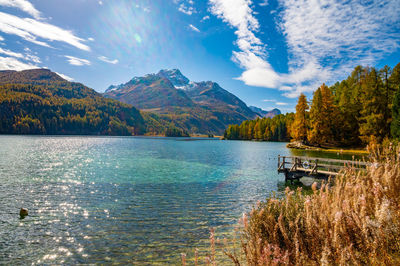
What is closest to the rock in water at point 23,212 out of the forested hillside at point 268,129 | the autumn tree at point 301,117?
the autumn tree at point 301,117

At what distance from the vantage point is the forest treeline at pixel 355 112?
53.0 metres

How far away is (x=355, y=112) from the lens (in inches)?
2537

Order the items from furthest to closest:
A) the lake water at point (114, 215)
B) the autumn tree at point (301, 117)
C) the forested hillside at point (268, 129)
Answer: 1. the forested hillside at point (268, 129)
2. the autumn tree at point (301, 117)
3. the lake water at point (114, 215)

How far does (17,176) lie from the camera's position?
27516 millimetres

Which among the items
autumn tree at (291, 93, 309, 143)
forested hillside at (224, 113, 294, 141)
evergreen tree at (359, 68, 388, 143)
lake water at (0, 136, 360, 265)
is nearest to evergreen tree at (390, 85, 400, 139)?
evergreen tree at (359, 68, 388, 143)

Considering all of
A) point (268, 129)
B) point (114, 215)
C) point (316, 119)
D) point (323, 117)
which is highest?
point (323, 117)

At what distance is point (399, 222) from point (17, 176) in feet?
117

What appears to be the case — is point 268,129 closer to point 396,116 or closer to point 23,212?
point 396,116

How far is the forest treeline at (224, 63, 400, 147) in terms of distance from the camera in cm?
5297

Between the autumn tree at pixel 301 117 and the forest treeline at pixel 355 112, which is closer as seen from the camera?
the forest treeline at pixel 355 112

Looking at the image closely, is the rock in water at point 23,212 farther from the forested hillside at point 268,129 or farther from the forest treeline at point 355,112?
the forested hillside at point 268,129

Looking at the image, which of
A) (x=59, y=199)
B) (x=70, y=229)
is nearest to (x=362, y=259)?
(x=70, y=229)

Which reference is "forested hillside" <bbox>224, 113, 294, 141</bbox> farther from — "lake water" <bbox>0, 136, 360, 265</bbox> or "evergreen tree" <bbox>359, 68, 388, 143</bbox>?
"lake water" <bbox>0, 136, 360, 265</bbox>

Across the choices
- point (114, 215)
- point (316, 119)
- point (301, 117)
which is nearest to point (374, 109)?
point (316, 119)
